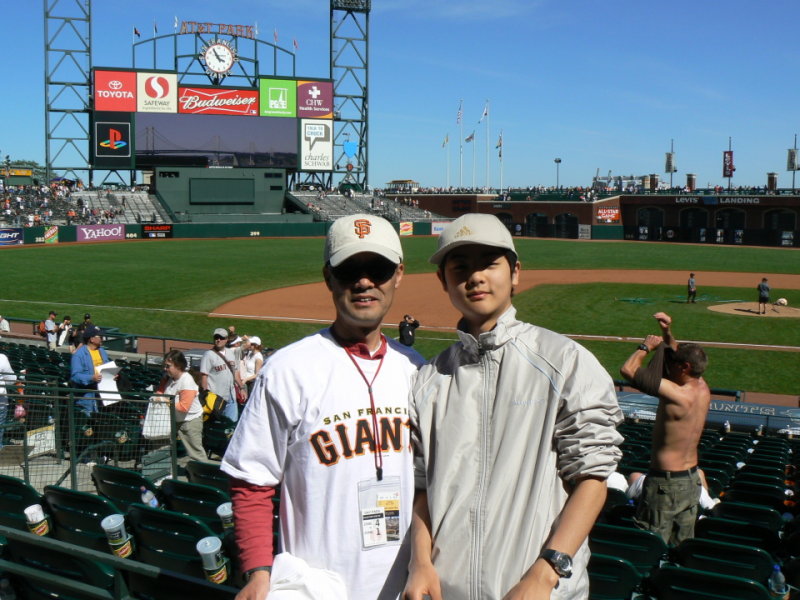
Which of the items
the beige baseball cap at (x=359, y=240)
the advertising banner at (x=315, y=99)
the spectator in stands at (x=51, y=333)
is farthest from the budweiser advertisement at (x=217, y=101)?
the beige baseball cap at (x=359, y=240)

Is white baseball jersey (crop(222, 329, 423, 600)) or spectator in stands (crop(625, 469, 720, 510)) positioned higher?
white baseball jersey (crop(222, 329, 423, 600))

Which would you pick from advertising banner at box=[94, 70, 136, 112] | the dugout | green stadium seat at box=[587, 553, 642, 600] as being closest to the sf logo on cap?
green stadium seat at box=[587, 553, 642, 600]

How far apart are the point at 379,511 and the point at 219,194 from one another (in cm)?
6299

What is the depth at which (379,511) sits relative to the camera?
2.56 metres

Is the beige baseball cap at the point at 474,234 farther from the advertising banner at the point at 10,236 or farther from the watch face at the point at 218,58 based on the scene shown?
the watch face at the point at 218,58

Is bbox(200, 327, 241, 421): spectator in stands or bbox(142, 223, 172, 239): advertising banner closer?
bbox(200, 327, 241, 421): spectator in stands

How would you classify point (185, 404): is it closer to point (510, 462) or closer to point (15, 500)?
point (15, 500)

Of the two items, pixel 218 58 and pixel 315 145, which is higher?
pixel 218 58

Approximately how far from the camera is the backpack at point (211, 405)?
9.05 metres

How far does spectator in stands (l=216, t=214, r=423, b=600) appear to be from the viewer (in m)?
2.53

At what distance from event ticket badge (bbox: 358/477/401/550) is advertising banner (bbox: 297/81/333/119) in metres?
66.4

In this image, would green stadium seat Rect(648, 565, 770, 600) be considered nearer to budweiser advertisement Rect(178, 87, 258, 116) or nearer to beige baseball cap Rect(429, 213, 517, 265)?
beige baseball cap Rect(429, 213, 517, 265)

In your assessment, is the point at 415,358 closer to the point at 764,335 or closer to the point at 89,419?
the point at 89,419

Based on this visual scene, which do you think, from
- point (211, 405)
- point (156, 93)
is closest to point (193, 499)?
point (211, 405)
